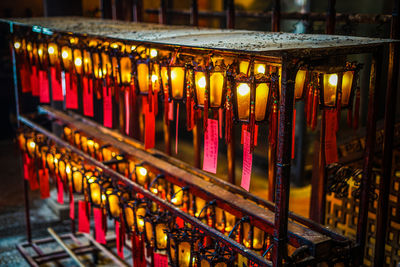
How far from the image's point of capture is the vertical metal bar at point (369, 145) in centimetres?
393

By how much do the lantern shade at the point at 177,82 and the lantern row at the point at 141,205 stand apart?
1100mm

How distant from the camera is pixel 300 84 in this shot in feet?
14.2

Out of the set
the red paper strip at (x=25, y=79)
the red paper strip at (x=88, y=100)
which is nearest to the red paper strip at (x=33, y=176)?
the red paper strip at (x=25, y=79)

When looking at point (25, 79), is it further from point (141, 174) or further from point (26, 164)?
point (141, 174)

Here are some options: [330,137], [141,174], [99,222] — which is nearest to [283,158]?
[330,137]

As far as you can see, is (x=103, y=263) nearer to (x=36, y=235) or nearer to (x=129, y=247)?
(x=129, y=247)

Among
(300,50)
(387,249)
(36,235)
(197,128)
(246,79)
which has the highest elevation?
(300,50)

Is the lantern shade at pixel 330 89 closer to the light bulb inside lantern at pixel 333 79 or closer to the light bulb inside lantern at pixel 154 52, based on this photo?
the light bulb inside lantern at pixel 333 79

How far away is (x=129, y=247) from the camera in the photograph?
7.12m

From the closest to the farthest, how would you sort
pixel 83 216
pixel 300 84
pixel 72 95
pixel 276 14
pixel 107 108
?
pixel 300 84 → pixel 276 14 → pixel 107 108 → pixel 83 216 → pixel 72 95

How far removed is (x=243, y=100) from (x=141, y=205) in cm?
206

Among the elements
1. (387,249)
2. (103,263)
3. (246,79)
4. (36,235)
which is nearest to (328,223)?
(387,249)

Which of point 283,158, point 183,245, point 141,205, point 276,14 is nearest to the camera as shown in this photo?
point 283,158

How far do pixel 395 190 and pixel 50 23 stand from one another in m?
5.25
